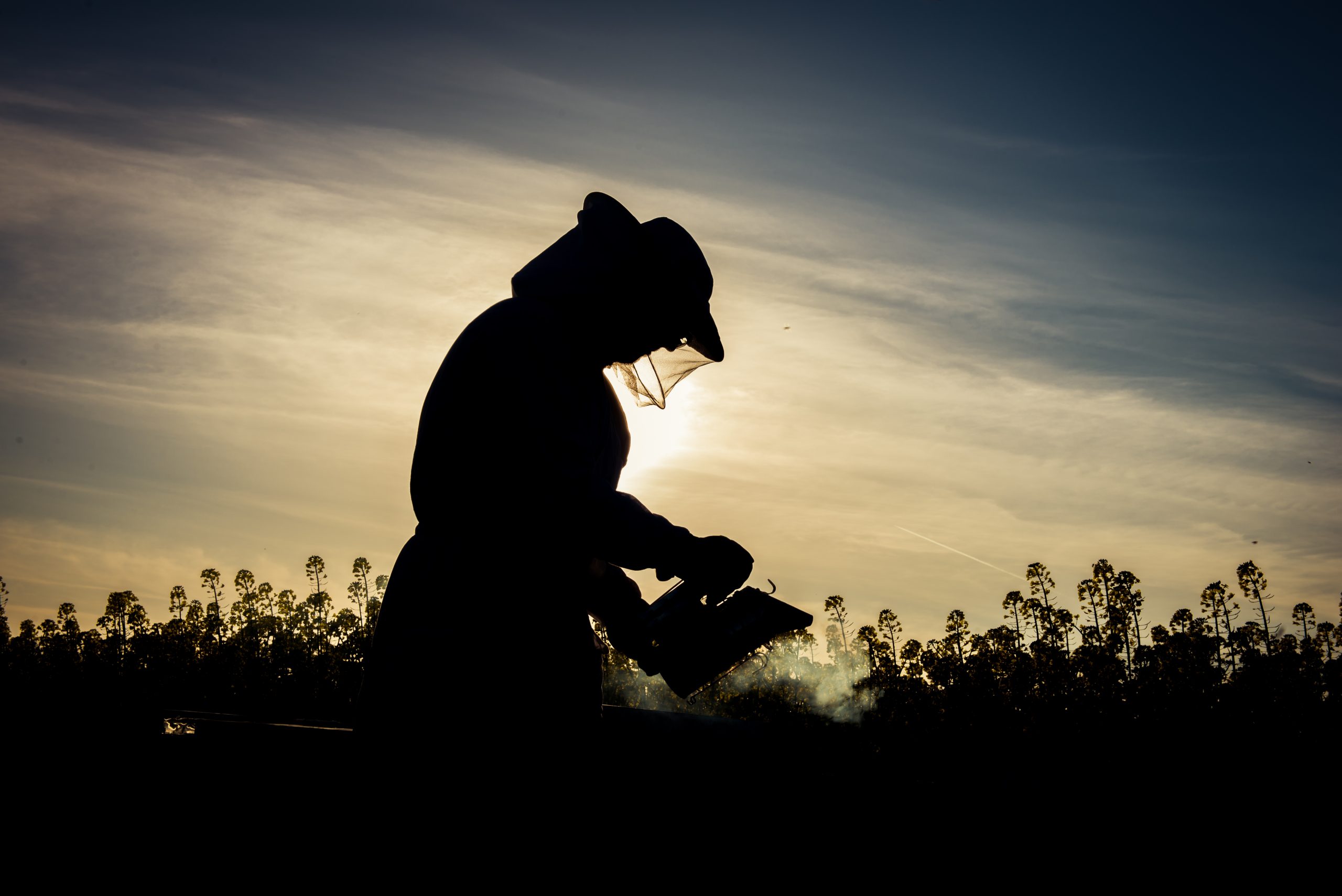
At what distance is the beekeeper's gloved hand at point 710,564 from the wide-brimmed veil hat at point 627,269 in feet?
3.29

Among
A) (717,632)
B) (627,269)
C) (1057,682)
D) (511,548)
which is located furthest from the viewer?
(1057,682)

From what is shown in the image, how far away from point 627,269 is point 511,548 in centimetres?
124

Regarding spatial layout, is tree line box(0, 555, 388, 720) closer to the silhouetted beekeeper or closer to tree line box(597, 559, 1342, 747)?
tree line box(597, 559, 1342, 747)

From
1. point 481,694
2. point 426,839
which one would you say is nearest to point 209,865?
point 426,839

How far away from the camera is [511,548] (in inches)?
117

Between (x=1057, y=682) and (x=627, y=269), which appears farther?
(x=1057, y=682)

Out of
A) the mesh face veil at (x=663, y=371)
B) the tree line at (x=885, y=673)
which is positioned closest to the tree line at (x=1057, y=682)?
the tree line at (x=885, y=673)

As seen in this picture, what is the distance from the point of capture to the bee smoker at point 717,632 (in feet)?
10.7

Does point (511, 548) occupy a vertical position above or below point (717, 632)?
above

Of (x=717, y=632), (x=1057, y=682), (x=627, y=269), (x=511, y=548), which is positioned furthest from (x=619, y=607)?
(x=1057, y=682)

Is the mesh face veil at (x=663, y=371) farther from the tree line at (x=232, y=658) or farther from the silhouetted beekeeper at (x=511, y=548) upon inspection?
the tree line at (x=232, y=658)

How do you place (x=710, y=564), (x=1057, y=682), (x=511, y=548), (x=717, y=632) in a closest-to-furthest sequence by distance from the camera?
(x=511, y=548), (x=710, y=564), (x=717, y=632), (x=1057, y=682)

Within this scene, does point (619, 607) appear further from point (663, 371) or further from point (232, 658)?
point (232, 658)

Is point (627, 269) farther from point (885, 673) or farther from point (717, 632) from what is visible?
point (885, 673)
